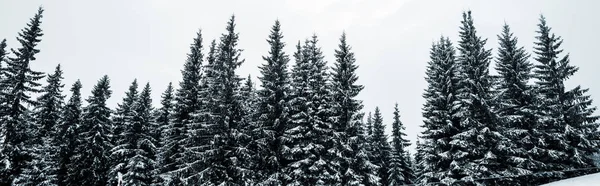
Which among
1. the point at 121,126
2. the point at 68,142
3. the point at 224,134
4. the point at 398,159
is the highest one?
the point at 121,126

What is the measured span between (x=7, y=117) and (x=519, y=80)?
35869mm

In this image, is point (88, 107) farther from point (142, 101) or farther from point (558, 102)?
point (558, 102)

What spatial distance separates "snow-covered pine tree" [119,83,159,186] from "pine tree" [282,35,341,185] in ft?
38.7

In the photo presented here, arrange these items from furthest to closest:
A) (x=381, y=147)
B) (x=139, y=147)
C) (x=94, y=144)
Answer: (x=381, y=147) < (x=94, y=144) < (x=139, y=147)

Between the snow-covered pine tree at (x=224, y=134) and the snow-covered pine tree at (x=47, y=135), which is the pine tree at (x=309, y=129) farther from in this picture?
the snow-covered pine tree at (x=47, y=135)

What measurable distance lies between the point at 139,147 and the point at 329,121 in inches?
635

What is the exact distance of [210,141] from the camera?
22438 millimetres

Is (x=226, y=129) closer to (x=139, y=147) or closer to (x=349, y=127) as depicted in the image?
(x=349, y=127)

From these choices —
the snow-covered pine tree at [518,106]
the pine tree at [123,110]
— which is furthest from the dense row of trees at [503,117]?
the pine tree at [123,110]

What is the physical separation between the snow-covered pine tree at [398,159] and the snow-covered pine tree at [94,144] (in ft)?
89.0

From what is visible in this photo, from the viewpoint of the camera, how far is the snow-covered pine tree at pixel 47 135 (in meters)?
33.5

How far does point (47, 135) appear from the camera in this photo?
35594 millimetres

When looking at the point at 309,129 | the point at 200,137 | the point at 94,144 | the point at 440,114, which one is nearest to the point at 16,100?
the point at 94,144

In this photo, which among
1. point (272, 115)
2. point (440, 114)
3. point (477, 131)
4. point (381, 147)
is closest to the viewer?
Result: point (477, 131)
